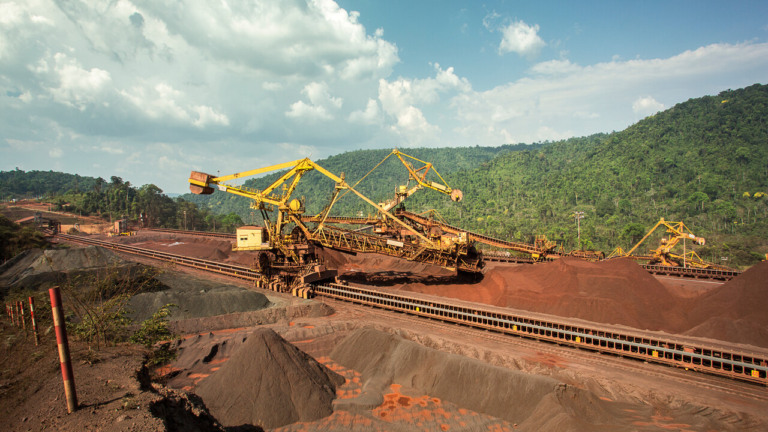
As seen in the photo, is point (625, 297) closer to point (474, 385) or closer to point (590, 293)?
point (590, 293)

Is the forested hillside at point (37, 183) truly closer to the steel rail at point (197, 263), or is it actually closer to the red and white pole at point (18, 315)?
the steel rail at point (197, 263)

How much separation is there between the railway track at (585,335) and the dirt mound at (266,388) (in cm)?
873

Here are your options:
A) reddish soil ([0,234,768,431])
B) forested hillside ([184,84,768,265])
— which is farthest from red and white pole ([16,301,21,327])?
forested hillside ([184,84,768,265])

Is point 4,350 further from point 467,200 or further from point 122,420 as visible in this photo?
point 467,200

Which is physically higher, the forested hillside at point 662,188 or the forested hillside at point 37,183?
the forested hillside at point 37,183

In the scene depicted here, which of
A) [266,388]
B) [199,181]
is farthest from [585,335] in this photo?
[199,181]

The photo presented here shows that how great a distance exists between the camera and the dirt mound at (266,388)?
10144mm

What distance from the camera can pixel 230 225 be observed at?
293 feet

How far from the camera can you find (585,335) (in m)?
14.4

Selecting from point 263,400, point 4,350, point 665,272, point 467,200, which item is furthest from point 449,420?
point 467,200

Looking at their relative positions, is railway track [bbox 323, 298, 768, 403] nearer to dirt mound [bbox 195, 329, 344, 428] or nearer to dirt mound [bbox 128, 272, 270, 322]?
dirt mound [bbox 195, 329, 344, 428]

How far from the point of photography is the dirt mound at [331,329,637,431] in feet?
31.4

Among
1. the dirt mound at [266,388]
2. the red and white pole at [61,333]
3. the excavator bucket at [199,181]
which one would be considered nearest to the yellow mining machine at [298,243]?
the excavator bucket at [199,181]

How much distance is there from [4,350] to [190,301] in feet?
32.3
